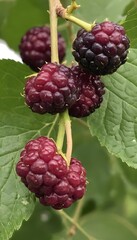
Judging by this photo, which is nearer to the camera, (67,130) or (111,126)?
(67,130)

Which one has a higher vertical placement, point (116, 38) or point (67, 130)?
point (116, 38)

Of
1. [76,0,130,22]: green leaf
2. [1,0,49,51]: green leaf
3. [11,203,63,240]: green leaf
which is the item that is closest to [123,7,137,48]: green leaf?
[76,0,130,22]: green leaf

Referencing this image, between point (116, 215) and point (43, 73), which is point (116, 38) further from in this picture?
point (116, 215)

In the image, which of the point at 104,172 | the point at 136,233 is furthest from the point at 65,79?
the point at 104,172

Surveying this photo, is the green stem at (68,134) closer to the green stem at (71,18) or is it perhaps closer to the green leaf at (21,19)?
the green stem at (71,18)

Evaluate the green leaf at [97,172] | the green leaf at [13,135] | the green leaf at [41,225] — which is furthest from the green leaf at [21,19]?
the green leaf at [13,135]

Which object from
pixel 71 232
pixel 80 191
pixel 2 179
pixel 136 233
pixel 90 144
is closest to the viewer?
pixel 80 191

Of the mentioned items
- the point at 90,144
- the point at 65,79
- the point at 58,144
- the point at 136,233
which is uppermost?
the point at 65,79
